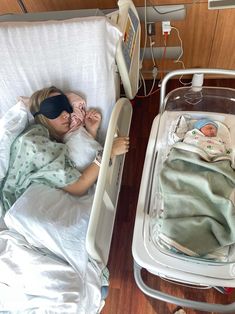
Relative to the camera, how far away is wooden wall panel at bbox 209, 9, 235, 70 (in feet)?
5.09

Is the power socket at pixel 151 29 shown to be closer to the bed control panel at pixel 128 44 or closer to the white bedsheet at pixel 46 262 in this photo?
the bed control panel at pixel 128 44

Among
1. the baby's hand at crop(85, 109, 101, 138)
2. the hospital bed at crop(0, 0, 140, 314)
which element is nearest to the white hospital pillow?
the hospital bed at crop(0, 0, 140, 314)

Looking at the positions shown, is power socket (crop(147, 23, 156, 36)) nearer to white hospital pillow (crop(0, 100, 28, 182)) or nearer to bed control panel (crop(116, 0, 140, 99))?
bed control panel (crop(116, 0, 140, 99))

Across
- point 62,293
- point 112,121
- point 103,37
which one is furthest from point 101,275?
point 103,37

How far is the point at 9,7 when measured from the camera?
1.69 metres

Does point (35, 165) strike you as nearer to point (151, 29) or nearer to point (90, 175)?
A: point (90, 175)

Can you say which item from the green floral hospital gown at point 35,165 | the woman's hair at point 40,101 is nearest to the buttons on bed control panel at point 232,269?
the green floral hospital gown at point 35,165

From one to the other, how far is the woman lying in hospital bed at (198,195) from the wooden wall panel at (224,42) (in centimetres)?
71

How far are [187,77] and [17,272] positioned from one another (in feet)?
5.20

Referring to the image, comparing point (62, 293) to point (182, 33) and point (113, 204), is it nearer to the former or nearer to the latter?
point (113, 204)

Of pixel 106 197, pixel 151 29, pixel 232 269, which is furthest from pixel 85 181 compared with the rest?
pixel 151 29

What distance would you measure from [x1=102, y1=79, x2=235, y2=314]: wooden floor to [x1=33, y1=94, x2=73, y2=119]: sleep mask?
25.1 inches

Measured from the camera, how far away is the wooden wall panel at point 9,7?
1.65 meters

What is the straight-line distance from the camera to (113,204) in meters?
1.20
